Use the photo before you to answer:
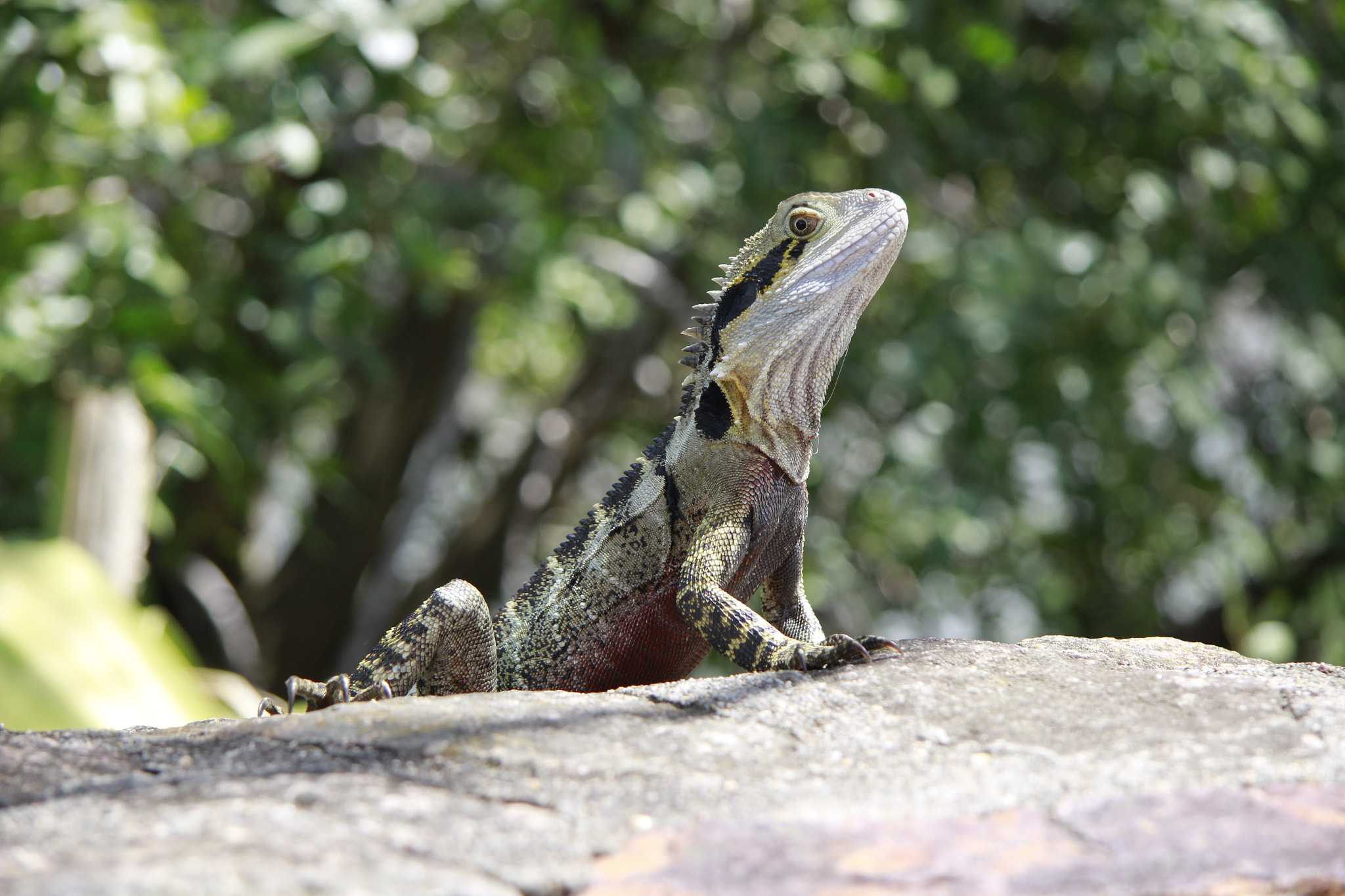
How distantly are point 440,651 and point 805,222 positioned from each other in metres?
1.76

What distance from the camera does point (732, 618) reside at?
3.01 m

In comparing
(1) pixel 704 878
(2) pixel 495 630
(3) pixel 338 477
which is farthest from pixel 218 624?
(1) pixel 704 878

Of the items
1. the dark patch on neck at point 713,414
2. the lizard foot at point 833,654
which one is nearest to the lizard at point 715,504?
the dark patch on neck at point 713,414

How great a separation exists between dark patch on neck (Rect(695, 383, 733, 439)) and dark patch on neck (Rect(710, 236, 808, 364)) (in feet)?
0.37

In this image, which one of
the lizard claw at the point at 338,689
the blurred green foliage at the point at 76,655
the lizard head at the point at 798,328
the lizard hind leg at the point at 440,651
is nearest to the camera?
the lizard claw at the point at 338,689

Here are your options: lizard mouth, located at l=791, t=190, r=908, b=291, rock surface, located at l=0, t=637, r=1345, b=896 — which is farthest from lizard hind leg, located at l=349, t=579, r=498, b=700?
lizard mouth, located at l=791, t=190, r=908, b=291

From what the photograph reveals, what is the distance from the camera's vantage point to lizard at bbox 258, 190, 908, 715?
11.4 feet

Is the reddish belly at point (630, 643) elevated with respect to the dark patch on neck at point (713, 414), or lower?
lower

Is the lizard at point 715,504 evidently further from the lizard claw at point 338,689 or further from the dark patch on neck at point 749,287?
the lizard claw at point 338,689

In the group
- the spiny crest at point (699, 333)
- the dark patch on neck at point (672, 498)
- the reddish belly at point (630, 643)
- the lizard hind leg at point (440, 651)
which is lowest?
the reddish belly at point (630, 643)

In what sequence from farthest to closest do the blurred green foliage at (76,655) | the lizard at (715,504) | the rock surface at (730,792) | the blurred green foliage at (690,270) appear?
the blurred green foliage at (690,270), the blurred green foliage at (76,655), the lizard at (715,504), the rock surface at (730,792)

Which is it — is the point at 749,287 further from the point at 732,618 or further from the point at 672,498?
the point at 732,618

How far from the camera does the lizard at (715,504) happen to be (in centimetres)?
347

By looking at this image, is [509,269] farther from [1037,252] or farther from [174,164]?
[1037,252]
